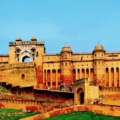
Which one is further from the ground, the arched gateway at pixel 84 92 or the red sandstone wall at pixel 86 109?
the arched gateway at pixel 84 92

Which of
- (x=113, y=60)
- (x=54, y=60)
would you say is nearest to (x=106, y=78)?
(x=113, y=60)

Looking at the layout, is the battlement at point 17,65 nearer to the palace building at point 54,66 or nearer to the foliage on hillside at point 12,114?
the palace building at point 54,66

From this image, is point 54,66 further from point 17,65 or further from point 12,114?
point 12,114

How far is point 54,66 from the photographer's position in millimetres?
66312

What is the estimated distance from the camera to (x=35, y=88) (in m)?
60.2

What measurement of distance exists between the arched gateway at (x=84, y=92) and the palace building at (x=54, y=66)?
10782mm

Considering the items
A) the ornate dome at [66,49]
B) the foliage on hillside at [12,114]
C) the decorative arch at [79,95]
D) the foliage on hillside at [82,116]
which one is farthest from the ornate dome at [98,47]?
the foliage on hillside at [82,116]

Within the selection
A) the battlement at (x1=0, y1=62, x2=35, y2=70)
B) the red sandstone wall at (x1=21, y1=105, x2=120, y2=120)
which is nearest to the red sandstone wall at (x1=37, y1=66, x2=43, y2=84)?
the battlement at (x1=0, y1=62, x2=35, y2=70)

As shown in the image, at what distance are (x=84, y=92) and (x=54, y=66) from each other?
50.5 feet

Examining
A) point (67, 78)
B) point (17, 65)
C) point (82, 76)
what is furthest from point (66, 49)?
point (17, 65)

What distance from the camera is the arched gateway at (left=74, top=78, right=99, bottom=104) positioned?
51.1 metres

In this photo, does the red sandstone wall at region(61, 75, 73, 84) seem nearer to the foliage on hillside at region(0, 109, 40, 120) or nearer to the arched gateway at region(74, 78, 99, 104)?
the arched gateway at region(74, 78, 99, 104)

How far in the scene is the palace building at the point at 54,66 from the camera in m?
64.1

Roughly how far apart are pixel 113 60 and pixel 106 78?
A: 2.58 meters
